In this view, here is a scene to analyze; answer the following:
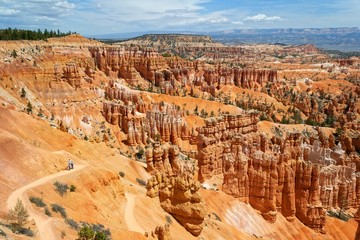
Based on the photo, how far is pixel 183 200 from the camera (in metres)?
24.8

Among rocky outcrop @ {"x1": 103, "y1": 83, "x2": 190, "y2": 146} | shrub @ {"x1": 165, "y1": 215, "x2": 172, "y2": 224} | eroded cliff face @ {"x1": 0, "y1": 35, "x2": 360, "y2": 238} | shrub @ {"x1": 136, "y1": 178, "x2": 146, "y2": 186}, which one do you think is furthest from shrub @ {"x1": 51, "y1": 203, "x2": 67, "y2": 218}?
rocky outcrop @ {"x1": 103, "y1": 83, "x2": 190, "y2": 146}

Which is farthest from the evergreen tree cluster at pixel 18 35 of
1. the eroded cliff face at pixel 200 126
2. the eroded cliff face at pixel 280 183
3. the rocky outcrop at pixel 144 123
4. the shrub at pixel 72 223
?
the shrub at pixel 72 223

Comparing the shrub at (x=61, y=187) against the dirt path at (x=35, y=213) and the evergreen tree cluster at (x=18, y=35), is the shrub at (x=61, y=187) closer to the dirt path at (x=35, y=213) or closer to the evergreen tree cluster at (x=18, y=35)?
the dirt path at (x=35, y=213)

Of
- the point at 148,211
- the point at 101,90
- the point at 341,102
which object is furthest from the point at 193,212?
the point at 341,102

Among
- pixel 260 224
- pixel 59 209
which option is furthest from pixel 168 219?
pixel 260 224

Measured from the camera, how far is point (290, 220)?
123 feet

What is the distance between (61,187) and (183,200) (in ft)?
26.3

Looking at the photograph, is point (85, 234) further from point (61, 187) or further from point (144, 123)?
point (144, 123)

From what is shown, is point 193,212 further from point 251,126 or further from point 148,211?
point 251,126

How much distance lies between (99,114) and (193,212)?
3769 centimetres

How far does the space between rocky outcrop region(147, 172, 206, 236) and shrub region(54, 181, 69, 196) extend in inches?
270

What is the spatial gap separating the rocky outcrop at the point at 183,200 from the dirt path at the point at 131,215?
152 centimetres

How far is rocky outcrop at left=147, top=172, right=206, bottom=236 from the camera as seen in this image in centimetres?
2433

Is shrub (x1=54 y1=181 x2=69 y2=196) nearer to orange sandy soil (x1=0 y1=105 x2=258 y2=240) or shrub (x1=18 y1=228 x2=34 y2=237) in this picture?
orange sandy soil (x1=0 y1=105 x2=258 y2=240)
